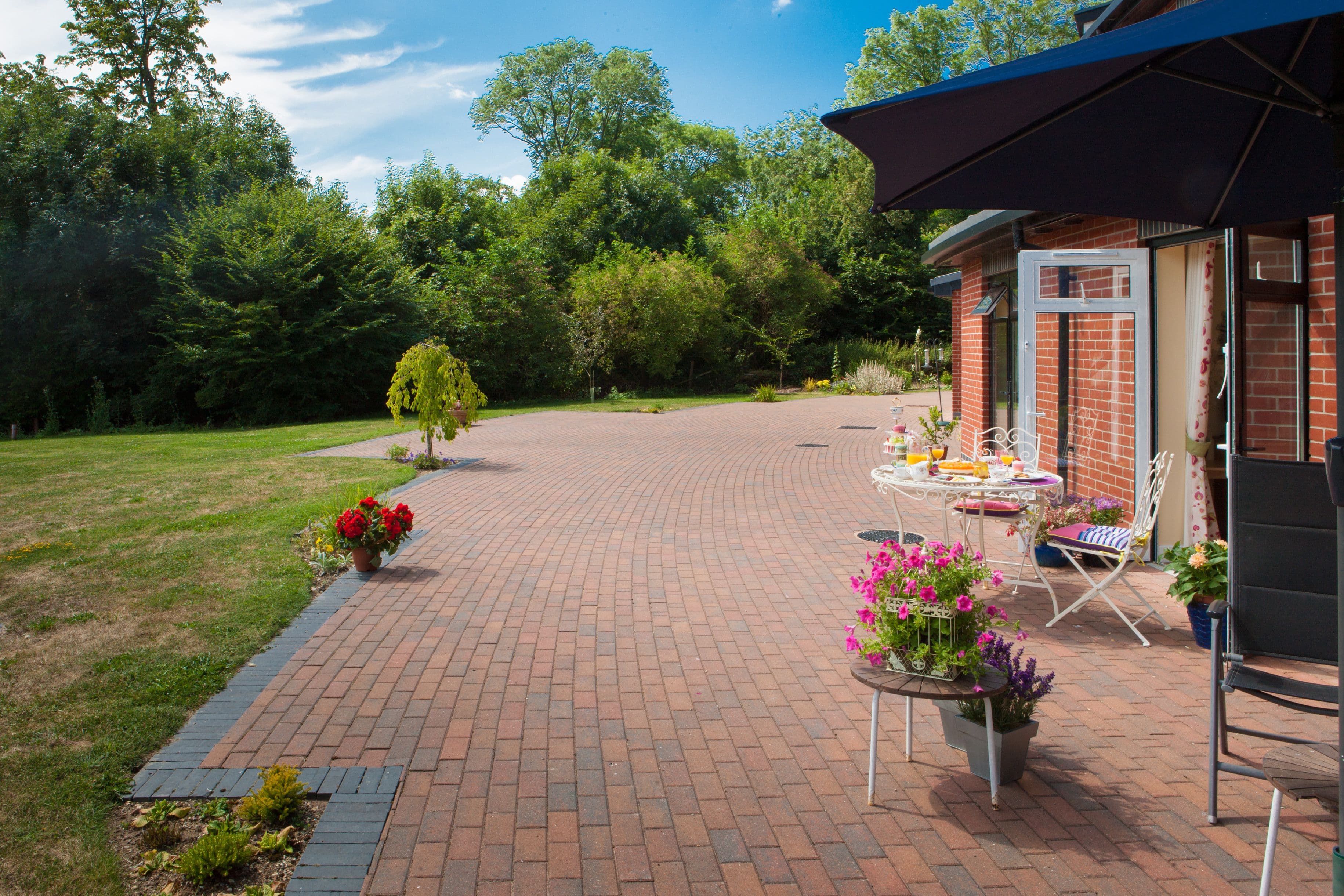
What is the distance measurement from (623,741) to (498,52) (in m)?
52.0

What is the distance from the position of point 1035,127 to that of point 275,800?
371 centimetres

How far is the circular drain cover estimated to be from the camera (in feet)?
27.5

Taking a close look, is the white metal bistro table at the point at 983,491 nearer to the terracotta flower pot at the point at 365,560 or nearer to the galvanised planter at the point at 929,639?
the galvanised planter at the point at 929,639

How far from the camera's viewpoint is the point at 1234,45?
2436 mm

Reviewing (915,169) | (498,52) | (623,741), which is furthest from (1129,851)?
(498,52)

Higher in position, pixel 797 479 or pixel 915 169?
pixel 915 169

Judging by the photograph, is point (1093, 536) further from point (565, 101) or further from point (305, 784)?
point (565, 101)

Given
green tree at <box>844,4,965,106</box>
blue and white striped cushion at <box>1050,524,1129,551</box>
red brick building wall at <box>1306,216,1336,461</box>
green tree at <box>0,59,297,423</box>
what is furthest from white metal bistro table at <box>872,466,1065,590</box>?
green tree at <box>844,4,965,106</box>

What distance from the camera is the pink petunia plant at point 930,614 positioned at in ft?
11.5

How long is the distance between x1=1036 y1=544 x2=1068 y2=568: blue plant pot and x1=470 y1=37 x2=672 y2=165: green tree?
150 feet

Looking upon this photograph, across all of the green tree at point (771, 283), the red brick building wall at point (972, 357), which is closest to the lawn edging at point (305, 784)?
the red brick building wall at point (972, 357)

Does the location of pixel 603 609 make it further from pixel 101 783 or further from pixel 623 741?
pixel 101 783

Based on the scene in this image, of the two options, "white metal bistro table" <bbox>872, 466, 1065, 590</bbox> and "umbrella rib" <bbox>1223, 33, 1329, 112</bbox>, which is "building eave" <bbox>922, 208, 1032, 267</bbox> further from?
"umbrella rib" <bbox>1223, 33, 1329, 112</bbox>

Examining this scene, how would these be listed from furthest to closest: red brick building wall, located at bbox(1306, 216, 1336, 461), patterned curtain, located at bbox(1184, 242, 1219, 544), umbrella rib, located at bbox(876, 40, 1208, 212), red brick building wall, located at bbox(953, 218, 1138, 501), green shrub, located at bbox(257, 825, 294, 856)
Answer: red brick building wall, located at bbox(953, 218, 1138, 501), patterned curtain, located at bbox(1184, 242, 1219, 544), red brick building wall, located at bbox(1306, 216, 1336, 461), green shrub, located at bbox(257, 825, 294, 856), umbrella rib, located at bbox(876, 40, 1208, 212)
